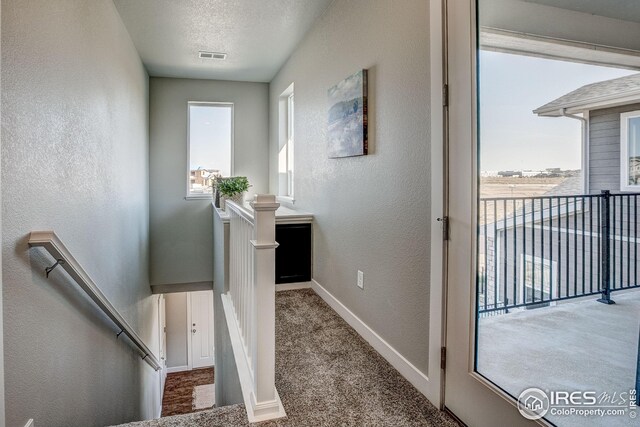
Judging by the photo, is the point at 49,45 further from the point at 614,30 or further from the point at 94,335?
the point at 614,30

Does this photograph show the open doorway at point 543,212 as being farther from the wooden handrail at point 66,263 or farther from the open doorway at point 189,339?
the open doorway at point 189,339

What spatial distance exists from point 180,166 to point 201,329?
13.7ft

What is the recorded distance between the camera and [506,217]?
1.63 metres

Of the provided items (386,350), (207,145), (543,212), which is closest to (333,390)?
(386,350)

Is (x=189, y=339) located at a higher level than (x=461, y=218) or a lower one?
lower

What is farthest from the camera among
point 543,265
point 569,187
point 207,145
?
point 207,145

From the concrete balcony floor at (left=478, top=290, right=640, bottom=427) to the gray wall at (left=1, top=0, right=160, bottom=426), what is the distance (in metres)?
2.04

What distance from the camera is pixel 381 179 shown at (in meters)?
2.53

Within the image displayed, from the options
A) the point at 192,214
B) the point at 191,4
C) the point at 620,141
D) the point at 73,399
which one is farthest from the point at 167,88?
the point at 620,141

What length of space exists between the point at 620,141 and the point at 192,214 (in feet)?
19.1

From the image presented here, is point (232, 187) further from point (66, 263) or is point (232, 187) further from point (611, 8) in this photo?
point (611, 8)

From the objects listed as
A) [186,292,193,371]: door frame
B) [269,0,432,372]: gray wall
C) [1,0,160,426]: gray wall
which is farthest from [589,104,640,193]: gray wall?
[186,292,193,371]: door frame

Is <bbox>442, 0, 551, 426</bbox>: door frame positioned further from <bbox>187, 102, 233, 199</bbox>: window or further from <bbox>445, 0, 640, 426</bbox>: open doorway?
<bbox>187, 102, 233, 199</bbox>: window

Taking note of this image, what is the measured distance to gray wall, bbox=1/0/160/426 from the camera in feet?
5.26
